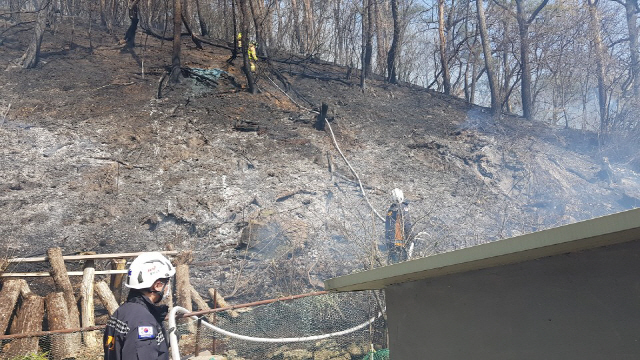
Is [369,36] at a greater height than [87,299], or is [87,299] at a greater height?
[369,36]

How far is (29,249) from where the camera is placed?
32.2ft

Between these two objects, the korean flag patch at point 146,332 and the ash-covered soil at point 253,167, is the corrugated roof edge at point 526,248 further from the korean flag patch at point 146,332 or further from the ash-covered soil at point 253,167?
the ash-covered soil at point 253,167

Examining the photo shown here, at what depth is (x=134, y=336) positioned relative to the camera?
130 inches

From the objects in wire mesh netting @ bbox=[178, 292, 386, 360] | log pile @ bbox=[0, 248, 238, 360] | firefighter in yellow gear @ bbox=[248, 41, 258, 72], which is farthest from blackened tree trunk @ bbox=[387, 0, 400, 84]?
wire mesh netting @ bbox=[178, 292, 386, 360]

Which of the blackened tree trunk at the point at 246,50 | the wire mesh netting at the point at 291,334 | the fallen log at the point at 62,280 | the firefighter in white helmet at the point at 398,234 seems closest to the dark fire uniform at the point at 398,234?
the firefighter in white helmet at the point at 398,234

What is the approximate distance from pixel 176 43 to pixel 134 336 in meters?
12.6

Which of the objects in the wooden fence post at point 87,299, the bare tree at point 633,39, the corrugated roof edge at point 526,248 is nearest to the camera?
→ the corrugated roof edge at point 526,248

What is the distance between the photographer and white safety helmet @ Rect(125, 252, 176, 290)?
3555mm

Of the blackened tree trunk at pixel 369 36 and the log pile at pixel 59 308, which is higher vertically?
the blackened tree trunk at pixel 369 36

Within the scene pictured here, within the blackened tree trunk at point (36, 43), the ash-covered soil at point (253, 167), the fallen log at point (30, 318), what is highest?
the blackened tree trunk at point (36, 43)

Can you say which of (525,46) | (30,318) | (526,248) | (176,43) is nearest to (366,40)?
(525,46)

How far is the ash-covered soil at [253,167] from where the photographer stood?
1065 centimetres

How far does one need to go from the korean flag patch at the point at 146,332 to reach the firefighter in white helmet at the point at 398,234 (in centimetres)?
482

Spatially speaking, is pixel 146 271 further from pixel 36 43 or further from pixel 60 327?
pixel 36 43
